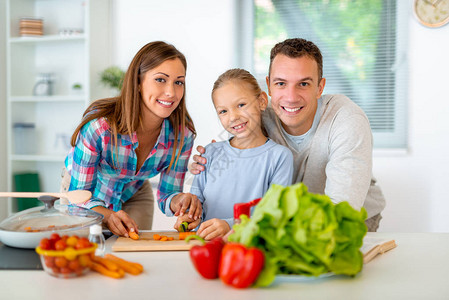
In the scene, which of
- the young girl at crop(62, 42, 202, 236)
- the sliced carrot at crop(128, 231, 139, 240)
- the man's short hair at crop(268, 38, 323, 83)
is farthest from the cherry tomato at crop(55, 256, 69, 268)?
the man's short hair at crop(268, 38, 323, 83)

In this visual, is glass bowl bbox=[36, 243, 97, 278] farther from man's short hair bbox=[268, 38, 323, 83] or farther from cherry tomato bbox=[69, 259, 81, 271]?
man's short hair bbox=[268, 38, 323, 83]

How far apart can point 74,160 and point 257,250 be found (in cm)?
108

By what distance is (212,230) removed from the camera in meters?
1.28

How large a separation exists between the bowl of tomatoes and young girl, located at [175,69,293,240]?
2.13ft

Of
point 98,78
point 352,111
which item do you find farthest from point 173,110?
point 98,78

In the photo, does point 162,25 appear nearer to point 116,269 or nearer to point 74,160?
point 74,160

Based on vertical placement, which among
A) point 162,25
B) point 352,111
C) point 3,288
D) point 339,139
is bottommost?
point 3,288

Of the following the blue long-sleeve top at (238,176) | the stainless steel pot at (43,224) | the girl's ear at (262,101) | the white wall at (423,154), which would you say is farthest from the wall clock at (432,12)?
the stainless steel pot at (43,224)

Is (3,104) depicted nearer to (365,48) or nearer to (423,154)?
(365,48)

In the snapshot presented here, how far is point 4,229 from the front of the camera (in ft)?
3.87

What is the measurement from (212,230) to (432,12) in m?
2.61

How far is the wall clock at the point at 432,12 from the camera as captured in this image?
3.02 meters

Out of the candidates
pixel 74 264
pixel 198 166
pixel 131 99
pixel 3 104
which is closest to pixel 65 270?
pixel 74 264

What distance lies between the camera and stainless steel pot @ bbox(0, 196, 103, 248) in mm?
1148
